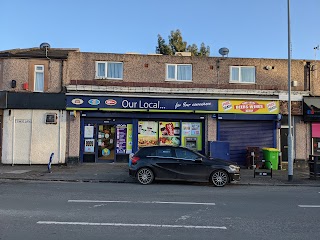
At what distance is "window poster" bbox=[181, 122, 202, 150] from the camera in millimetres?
19297

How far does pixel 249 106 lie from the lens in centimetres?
1906

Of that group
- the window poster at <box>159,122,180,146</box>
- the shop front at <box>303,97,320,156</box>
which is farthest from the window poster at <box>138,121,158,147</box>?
the shop front at <box>303,97,320,156</box>

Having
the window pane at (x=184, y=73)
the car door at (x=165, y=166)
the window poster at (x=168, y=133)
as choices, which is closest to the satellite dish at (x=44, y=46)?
the window pane at (x=184, y=73)

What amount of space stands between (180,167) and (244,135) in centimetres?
785

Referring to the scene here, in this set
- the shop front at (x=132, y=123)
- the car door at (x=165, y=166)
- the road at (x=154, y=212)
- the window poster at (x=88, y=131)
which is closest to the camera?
the road at (x=154, y=212)

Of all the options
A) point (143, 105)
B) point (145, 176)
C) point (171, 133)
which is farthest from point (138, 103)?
point (145, 176)

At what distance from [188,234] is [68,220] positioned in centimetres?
255

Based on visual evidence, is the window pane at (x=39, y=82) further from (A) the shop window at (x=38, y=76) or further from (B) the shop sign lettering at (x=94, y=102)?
(B) the shop sign lettering at (x=94, y=102)

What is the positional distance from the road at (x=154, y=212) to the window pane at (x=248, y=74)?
9.05m

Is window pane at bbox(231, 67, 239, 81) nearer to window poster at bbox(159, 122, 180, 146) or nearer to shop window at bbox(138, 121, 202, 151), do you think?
shop window at bbox(138, 121, 202, 151)

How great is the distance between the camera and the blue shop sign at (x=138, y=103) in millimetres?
18359

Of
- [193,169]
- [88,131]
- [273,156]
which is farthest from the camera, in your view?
[88,131]

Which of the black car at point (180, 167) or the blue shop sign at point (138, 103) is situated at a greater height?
the blue shop sign at point (138, 103)

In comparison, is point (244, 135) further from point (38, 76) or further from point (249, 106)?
point (38, 76)
